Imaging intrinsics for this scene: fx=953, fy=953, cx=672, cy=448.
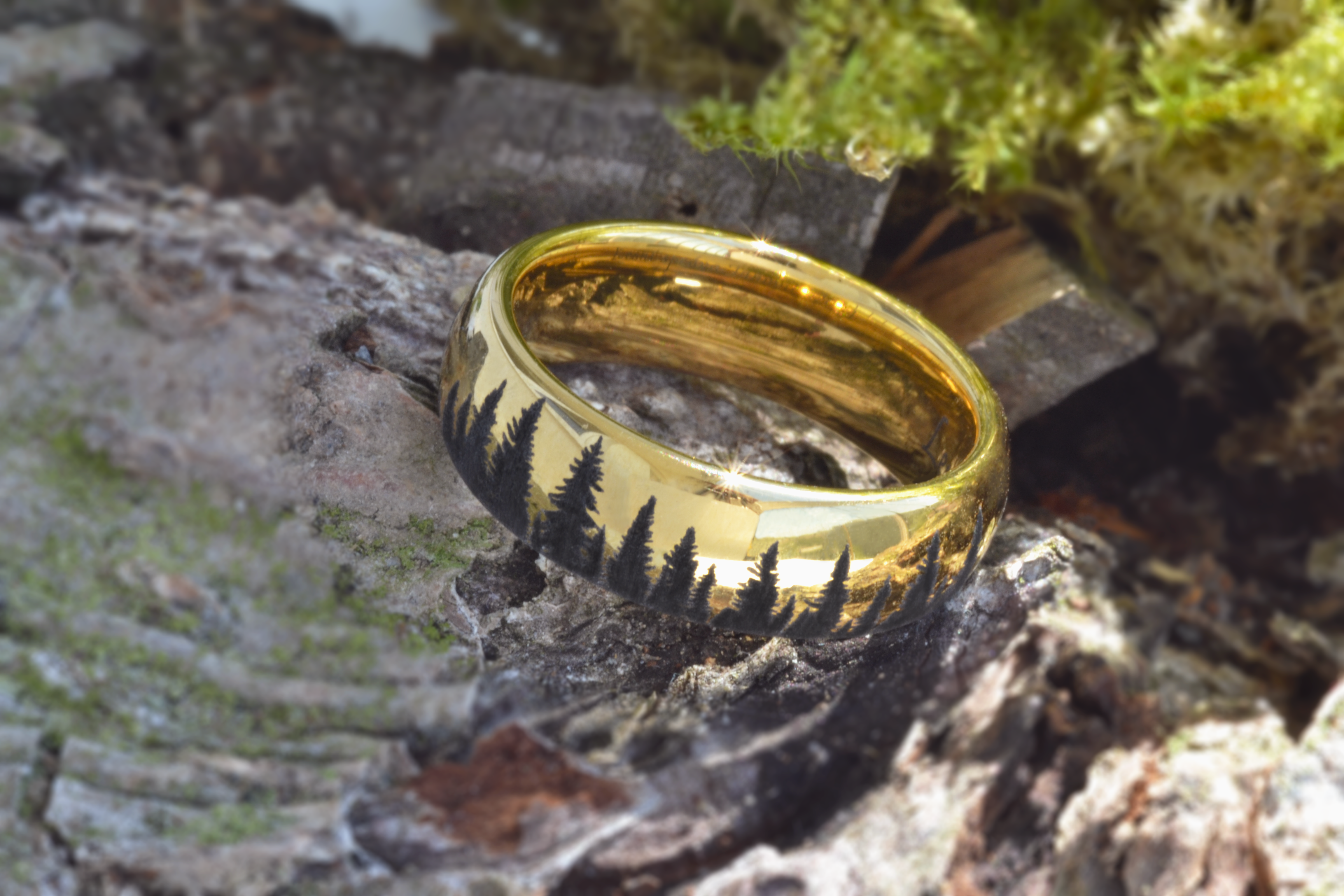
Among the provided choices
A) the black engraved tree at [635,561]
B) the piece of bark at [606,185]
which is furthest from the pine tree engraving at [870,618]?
the piece of bark at [606,185]

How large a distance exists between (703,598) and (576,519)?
176 mm

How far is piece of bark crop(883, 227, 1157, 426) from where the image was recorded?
1.46 m

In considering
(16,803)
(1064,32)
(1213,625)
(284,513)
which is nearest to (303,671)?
(284,513)

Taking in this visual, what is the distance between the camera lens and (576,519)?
112 cm

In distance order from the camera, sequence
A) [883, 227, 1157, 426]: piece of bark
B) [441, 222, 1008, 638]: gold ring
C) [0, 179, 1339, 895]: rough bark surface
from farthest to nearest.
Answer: [883, 227, 1157, 426]: piece of bark
[0, 179, 1339, 895]: rough bark surface
[441, 222, 1008, 638]: gold ring

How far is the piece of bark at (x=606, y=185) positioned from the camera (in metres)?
1.50

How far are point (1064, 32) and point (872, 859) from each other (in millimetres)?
1456

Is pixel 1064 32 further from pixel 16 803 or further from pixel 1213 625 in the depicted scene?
pixel 16 803

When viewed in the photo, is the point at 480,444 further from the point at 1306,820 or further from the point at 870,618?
the point at 1306,820

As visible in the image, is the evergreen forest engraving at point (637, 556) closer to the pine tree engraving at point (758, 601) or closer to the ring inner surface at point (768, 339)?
the pine tree engraving at point (758, 601)

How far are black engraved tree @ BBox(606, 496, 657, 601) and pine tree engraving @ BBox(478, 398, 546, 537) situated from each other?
12cm

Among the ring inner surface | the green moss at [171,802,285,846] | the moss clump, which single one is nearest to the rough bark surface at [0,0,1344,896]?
the green moss at [171,802,285,846]

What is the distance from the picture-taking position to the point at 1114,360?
1517 millimetres

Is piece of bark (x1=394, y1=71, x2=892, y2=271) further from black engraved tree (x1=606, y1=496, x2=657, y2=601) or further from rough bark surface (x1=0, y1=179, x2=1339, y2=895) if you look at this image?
black engraved tree (x1=606, y1=496, x2=657, y2=601)
